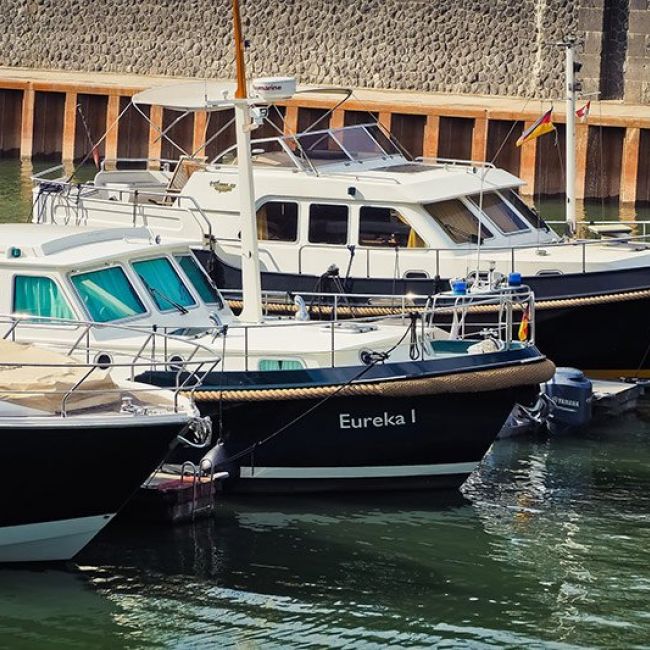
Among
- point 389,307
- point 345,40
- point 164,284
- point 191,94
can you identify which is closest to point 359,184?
point 389,307

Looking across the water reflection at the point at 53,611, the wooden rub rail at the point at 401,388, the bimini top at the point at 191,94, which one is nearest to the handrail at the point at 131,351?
the wooden rub rail at the point at 401,388

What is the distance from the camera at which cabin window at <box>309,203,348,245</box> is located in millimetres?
17922

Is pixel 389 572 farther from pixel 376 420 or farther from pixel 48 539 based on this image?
pixel 48 539

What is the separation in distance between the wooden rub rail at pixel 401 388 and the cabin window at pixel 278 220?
4538 millimetres

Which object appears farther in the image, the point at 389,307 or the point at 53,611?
the point at 389,307

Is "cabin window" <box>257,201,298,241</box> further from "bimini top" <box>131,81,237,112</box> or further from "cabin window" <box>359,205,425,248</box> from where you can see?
"bimini top" <box>131,81,237,112</box>

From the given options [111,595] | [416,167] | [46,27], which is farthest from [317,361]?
[46,27]

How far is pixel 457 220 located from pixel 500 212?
725mm

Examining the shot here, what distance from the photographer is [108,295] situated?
559 inches

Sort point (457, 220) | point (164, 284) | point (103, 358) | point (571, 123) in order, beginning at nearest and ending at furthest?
point (103, 358), point (164, 284), point (457, 220), point (571, 123)

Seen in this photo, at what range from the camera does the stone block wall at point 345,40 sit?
114ft

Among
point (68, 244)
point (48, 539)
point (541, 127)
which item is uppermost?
point (541, 127)

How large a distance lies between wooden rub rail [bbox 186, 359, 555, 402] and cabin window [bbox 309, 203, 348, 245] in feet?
14.4

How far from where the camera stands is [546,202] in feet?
98.5
